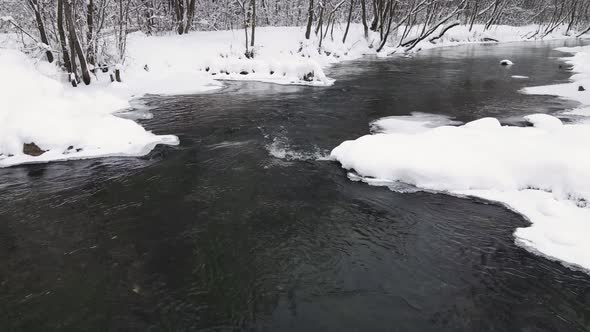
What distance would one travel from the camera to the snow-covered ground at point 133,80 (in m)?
11.0

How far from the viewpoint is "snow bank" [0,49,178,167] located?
10711 mm

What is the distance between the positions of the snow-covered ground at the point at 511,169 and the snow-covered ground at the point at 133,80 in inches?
268

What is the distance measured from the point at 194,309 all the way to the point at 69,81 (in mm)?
17778

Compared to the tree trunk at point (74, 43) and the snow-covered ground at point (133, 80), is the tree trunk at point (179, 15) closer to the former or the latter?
the snow-covered ground at point (133, 80)

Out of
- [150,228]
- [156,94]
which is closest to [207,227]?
[150,228]

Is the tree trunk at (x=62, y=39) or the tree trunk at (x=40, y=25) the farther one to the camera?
the tree trunk at (x=40, y=25)

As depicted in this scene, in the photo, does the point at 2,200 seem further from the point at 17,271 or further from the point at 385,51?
the point at 385,51

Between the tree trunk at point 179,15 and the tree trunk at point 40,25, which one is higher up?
the tree trunk at point 179,15

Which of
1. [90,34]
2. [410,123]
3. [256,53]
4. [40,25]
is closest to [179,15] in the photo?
[256,53]

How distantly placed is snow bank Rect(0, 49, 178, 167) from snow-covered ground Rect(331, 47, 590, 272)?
631 centimetres

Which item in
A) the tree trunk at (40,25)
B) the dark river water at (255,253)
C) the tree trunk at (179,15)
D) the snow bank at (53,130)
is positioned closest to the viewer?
the dark river water at (255,253)

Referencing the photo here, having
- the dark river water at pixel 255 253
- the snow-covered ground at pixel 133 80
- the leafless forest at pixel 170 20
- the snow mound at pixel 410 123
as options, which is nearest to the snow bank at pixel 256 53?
the snow-covered ground at pixel 133 80

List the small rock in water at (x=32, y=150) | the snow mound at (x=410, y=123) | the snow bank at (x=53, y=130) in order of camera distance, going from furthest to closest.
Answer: the snow mound at (x=410, y=123) → the snow bank at (x=53, y=130) → the small rock in water at (x=32, y=150)

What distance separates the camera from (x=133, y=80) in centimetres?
2123
